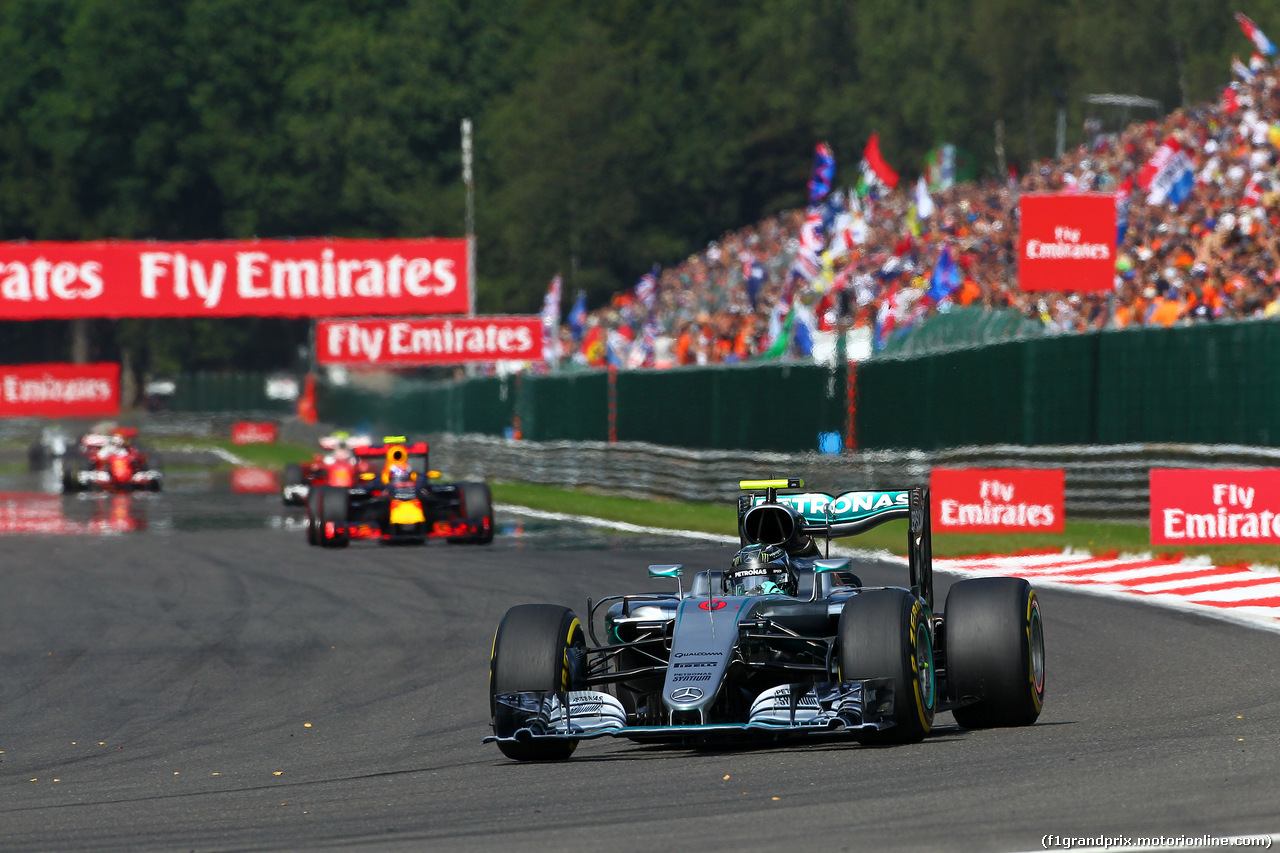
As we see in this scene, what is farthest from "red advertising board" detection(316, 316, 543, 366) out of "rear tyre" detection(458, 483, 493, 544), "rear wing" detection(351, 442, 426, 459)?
"rear tyre" detection(458, 483, 493, 544)

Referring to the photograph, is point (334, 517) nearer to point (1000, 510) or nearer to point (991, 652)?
point (1000, 510)

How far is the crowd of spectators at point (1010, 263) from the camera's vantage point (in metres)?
26.0

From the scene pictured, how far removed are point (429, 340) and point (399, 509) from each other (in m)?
24.0

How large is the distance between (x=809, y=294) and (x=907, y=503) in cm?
2711

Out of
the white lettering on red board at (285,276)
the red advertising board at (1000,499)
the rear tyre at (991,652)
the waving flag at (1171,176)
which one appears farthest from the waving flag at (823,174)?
the rear tyre at (991,652)

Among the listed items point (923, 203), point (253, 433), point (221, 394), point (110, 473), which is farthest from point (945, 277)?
point (221, 394)

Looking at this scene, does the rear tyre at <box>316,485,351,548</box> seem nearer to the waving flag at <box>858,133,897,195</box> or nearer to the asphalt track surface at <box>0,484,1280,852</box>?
the asphalt track surface at <box>0,484,1280,852</box>

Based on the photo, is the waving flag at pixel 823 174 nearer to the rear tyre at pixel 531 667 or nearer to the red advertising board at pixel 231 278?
the red advertising board at pixel 231 278

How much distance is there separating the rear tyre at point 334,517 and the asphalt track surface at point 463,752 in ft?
15.0

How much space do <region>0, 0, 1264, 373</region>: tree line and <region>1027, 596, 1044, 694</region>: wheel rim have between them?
72.9 m

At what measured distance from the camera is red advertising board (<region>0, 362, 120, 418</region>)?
77250 mm

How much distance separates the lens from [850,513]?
9547 millimetres

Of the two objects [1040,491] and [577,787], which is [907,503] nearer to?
[577,787]

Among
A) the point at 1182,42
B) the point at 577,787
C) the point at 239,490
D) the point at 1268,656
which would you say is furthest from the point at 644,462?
the point at 1182,42
